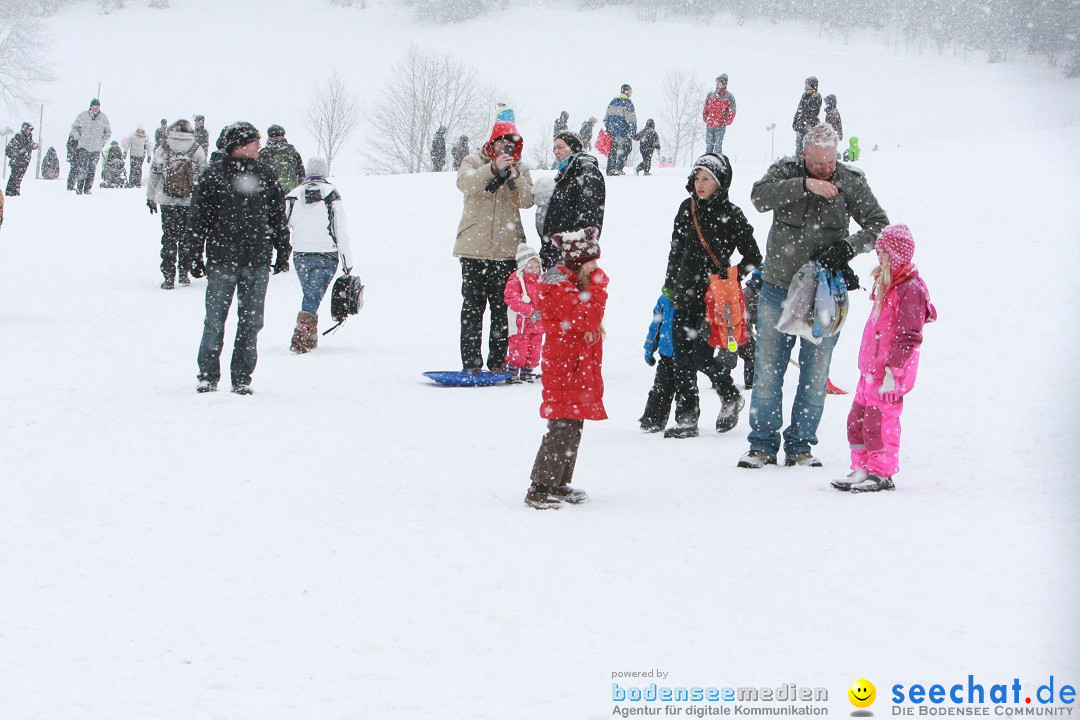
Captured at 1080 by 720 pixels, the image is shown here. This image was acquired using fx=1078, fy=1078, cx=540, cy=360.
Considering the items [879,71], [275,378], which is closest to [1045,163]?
[275,378]

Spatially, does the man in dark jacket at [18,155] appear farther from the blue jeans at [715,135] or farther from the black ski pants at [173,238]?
the blue jeans at [715,135]

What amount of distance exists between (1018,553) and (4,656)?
12.6 feet

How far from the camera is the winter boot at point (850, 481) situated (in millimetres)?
5672

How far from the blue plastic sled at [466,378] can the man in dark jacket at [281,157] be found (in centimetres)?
709

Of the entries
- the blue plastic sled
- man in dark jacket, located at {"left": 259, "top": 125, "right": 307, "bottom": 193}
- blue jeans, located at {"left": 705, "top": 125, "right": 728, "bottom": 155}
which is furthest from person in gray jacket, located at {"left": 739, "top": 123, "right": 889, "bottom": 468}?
blue jeans, located at {"left": 705, "top": 125, "right": 728, "bottom": 155}

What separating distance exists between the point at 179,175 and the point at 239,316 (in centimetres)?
661

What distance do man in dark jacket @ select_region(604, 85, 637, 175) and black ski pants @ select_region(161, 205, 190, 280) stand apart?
11.2 meters

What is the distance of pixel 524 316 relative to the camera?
9578mm

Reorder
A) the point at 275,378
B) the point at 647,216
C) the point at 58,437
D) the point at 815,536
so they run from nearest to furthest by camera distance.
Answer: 1. the point at 815,536
2. the point at 58,437
3. the point at 275,378
4. the point at 647,216

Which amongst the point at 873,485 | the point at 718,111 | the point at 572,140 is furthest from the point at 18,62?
the point at 873,485

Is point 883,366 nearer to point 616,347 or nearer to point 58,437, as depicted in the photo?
point 58,437

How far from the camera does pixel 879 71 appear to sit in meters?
78.2

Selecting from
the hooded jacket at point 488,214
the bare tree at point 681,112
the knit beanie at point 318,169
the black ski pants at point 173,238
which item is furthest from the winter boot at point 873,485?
the bare tree at point 681,112

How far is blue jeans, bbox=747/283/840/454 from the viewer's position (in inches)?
252
